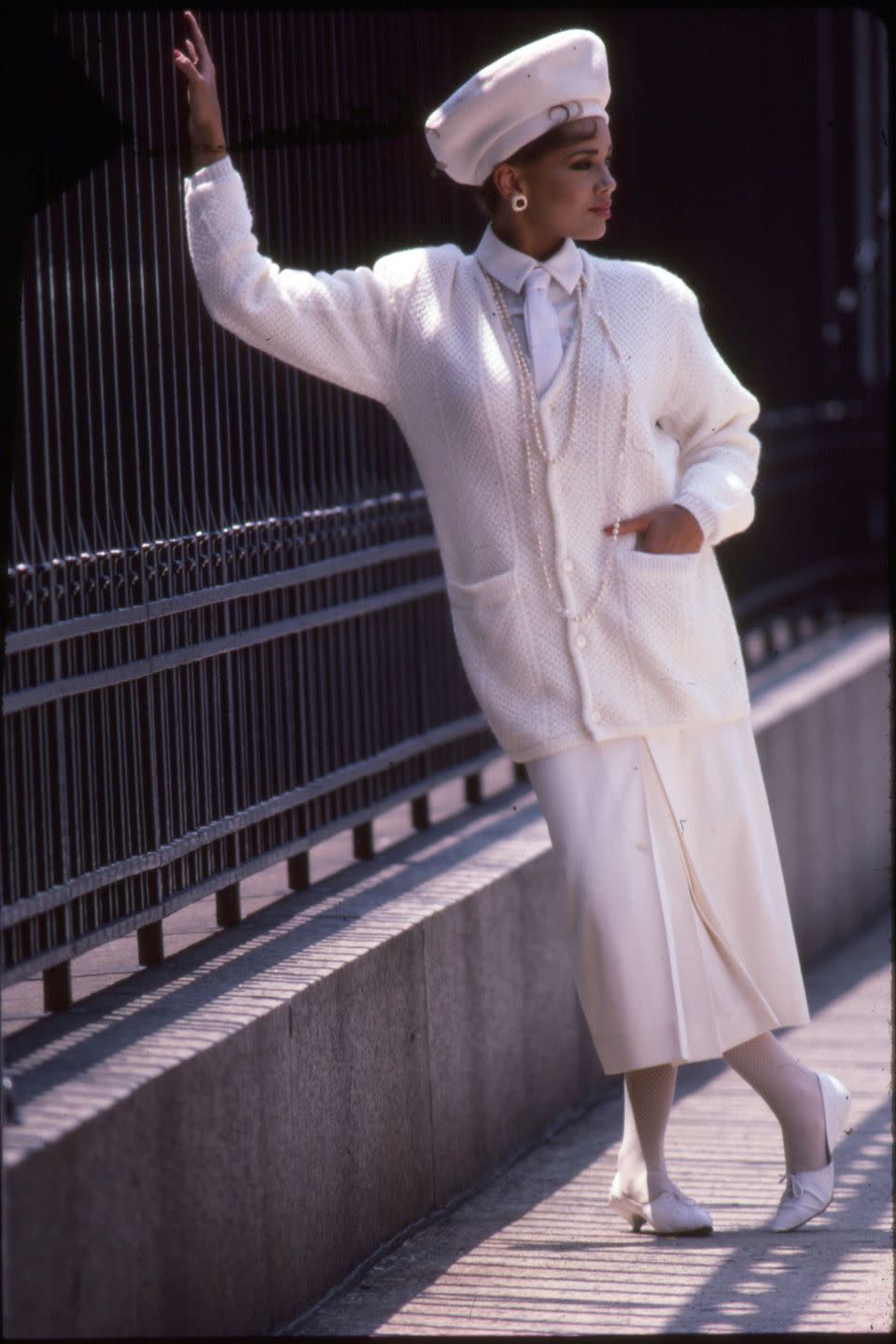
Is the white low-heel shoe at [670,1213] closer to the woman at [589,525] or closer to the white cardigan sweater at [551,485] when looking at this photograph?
the woman at [589,525]

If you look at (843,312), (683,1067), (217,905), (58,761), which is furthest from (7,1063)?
(843,312)

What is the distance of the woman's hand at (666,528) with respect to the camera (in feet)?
16.1

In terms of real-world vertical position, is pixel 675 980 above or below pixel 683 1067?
above

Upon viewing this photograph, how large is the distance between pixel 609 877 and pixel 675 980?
0.76ft

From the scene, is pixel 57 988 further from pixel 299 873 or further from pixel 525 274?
pixel 525 274

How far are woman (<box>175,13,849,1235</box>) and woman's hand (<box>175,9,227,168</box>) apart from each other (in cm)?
30

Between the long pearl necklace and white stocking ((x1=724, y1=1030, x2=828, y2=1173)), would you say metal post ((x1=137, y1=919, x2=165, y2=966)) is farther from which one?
white stocking ((x1=724, y1=1030, x2=828, y2=1173))

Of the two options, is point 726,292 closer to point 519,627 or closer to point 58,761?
point 519,627

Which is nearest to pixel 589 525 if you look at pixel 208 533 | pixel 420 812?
pixel 208 533

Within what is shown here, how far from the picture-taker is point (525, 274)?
489 cm

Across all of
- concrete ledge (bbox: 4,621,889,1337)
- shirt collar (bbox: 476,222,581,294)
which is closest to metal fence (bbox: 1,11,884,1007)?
concrete ledge (bbox: 4,621,889,1337)

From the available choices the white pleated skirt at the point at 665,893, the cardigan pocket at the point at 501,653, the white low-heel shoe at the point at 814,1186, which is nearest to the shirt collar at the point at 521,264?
the cardigan pocket at the point at 501,653

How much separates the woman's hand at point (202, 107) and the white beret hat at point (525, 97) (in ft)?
1.67

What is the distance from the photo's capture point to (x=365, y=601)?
5910 mm
